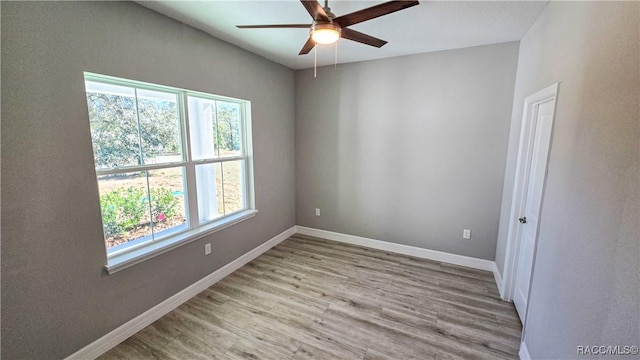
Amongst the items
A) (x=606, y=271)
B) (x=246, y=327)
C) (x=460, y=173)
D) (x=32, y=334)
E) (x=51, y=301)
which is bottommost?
(x=246, y=327)

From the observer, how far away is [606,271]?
1.04m

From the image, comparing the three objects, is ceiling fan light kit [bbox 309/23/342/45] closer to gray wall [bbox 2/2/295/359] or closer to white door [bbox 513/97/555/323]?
gray wall [bbox 2/2/295/359]

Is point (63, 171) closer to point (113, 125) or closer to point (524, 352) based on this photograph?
point (113, 125)

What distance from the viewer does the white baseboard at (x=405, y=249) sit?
3.18 m

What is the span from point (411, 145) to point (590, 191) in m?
2.22

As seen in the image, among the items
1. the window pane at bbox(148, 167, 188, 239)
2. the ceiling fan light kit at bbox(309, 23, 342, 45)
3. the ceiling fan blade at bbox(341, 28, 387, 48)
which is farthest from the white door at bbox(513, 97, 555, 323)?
the window pane at bbox(148, 167, 188, 239)

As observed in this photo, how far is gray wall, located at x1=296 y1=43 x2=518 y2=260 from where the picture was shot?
2.95 meters

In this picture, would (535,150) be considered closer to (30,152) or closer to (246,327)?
(246,327)

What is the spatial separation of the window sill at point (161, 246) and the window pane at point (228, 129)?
845 millimetres

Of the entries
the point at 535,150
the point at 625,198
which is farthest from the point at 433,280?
the point at 625,198

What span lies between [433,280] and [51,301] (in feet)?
11.2

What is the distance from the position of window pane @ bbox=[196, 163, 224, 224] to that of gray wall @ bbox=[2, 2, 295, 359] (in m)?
0.67

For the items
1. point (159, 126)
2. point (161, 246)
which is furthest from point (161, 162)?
point (161, 246)

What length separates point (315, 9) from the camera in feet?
4.69
